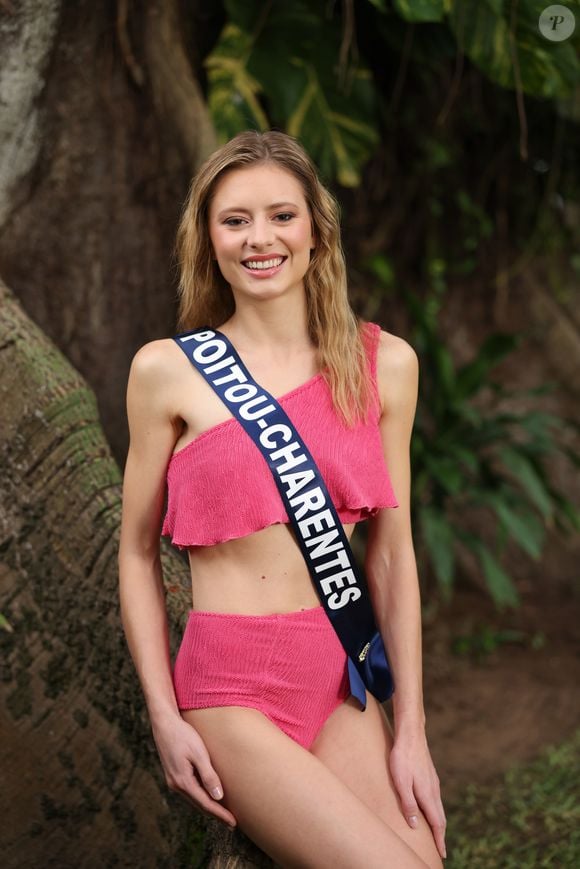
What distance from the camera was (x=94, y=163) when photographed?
359 cm

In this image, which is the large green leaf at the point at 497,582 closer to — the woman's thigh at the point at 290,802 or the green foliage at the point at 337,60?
the green foliage at the point at 337,60

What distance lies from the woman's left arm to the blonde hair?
0.30 ft

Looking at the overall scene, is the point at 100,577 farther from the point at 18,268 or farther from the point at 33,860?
the point at 18,268

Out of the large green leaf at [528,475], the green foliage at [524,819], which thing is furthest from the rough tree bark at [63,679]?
the large green leaf at [528,475]

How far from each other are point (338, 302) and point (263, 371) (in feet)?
0.79

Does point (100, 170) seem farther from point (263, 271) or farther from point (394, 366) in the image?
point (394, 366)

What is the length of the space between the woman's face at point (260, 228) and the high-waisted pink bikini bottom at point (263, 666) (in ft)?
2.25

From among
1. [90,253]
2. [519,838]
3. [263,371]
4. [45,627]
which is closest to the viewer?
[263,371]

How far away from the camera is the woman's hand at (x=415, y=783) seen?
206 centimetres

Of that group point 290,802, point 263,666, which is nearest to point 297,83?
point 263,666

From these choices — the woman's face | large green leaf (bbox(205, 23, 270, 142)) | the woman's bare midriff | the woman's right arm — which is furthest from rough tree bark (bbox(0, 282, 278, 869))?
large green leaf (bbox(205, 23, 270, 142))

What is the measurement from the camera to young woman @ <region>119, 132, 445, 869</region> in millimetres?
1920

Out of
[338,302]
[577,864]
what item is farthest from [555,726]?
[338,302]

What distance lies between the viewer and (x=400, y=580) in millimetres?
2230
